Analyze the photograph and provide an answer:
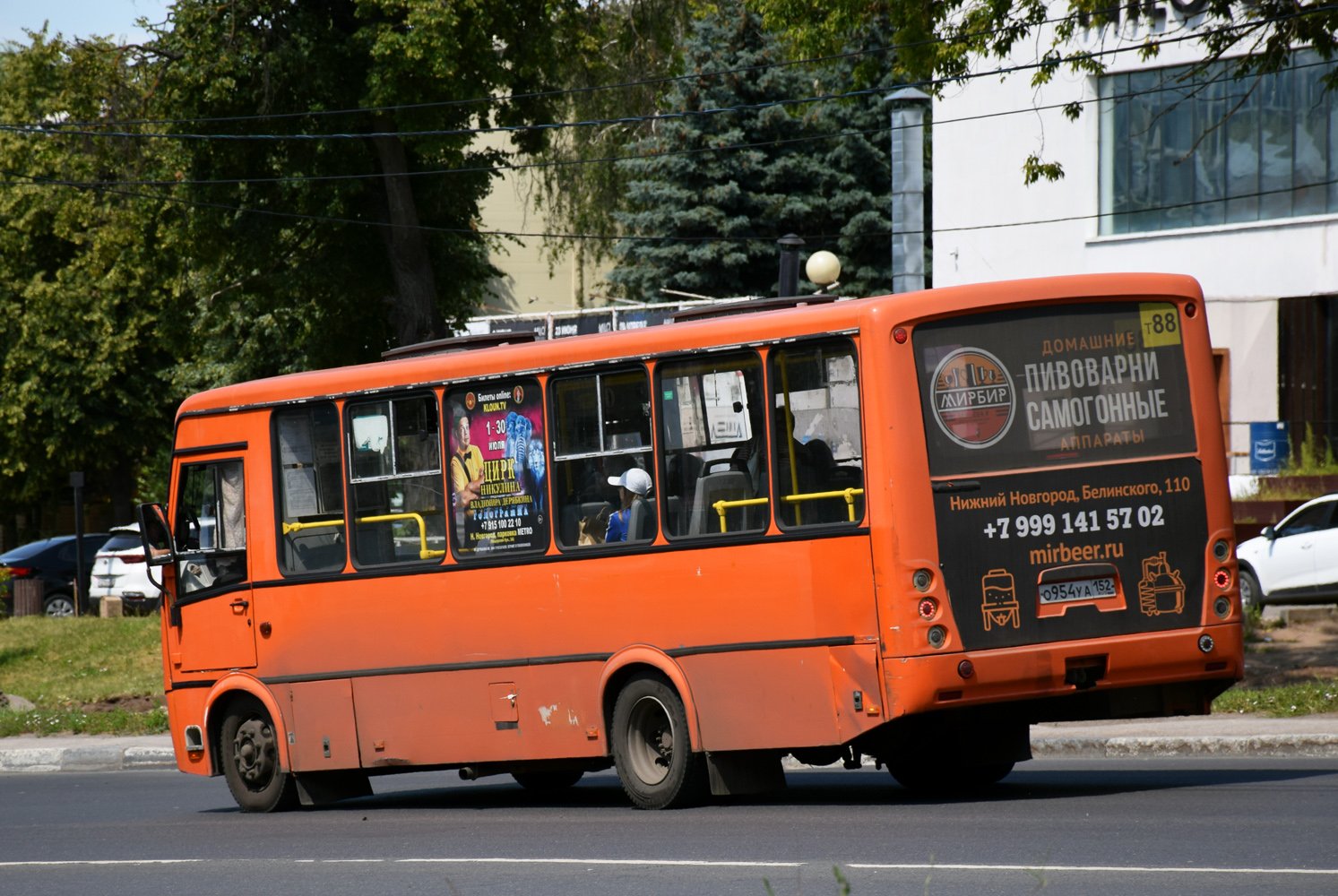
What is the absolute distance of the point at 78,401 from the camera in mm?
45312

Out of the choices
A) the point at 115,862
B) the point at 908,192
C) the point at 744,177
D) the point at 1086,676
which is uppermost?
the point at 744,177

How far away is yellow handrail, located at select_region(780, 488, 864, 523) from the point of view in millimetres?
9203

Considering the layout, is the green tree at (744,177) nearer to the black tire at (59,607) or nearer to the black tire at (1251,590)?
the black tire at (59,607)

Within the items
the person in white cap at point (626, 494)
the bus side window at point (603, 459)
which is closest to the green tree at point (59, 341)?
the bus side window at point (603, 459)

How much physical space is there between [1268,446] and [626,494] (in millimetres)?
20311

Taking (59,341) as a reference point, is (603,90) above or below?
above

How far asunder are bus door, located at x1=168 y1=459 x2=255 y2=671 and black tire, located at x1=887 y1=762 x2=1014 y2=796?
15.6 feet

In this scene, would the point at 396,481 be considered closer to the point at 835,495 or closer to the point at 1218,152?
the point at 835,495

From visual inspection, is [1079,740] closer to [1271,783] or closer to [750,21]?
[1271,783]

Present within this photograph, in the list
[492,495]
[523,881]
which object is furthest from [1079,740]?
[523,881]

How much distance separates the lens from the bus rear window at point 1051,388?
9211 mm

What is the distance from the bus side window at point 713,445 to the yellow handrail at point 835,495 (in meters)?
0.18

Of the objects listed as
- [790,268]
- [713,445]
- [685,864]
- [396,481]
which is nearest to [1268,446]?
[790,268]

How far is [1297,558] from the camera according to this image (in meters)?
20.8
